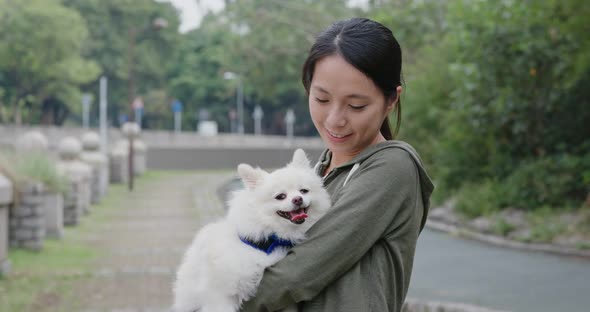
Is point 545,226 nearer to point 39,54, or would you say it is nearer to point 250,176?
point 250,176

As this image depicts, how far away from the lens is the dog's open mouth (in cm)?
268

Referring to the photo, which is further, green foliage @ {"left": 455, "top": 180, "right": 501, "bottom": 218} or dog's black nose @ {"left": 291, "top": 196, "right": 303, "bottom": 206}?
green foliage @ {"left": 455, "top": 180, "right": 501, "bottom": 218}

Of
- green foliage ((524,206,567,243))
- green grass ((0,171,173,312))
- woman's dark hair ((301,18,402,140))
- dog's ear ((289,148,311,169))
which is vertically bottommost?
green grass ((0,171,173,312))

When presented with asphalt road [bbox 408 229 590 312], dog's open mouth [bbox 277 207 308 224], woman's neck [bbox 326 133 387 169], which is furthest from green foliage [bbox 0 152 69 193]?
dog's open mouth [bbox 277 207 308 224]

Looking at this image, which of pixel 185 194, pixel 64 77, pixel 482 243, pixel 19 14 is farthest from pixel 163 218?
pixel 64 77

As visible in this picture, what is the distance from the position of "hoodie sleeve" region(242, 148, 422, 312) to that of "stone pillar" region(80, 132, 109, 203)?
18757mm

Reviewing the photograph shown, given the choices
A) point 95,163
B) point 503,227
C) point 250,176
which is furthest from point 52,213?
point 250,176

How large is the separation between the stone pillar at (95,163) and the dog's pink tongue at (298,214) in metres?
18.6

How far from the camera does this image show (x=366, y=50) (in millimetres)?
2662

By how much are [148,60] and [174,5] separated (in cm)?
632

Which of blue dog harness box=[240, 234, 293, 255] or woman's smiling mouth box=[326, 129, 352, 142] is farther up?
woman's smiling mouth box=[326, 129, 352, 142]

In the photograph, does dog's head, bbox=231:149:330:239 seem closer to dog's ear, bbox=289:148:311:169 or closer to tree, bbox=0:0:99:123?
dog's ear, bbox=289:148:311:169

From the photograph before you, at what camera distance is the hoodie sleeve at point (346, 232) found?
2.45 m

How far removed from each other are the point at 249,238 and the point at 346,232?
46cm
